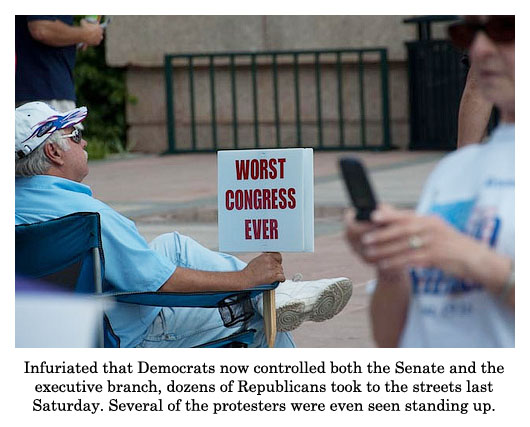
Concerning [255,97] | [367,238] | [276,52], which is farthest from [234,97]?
[367,238]

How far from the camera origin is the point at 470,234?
206 centimetres

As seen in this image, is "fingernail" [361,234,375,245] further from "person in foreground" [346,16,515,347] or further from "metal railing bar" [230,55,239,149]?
"metal railing bar" [230,55,239,149]

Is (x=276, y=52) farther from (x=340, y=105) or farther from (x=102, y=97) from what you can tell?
(x=102, y=97)

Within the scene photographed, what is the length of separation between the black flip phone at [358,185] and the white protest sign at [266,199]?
1192mm

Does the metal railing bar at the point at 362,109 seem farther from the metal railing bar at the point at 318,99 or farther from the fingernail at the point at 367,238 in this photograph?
the fingernail at the point at 367,238

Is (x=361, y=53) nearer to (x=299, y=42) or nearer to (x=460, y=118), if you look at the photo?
(x=299, y=42)

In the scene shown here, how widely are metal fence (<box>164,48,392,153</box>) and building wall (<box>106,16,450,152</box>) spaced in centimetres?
1

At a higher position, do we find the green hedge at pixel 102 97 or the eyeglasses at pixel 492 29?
the eyeglasses at pixel 492 29

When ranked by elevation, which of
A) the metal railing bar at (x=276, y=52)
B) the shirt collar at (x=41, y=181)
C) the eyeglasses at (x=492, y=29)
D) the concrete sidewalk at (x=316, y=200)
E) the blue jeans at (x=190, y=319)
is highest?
the metal railing bar at (x=276, y=52)

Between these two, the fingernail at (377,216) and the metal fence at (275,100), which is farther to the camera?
the metal fence at (275,100)

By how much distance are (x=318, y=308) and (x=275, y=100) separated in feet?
29.8

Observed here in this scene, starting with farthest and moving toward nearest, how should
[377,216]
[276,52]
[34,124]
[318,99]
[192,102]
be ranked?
[192,102] → [318,99] → [276,52] → [34,124] → [377,216]

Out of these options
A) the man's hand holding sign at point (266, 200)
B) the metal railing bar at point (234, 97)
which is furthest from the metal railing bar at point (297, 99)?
the man's hand holding sign at point (266, 200)

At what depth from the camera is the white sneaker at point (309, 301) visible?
393cm
